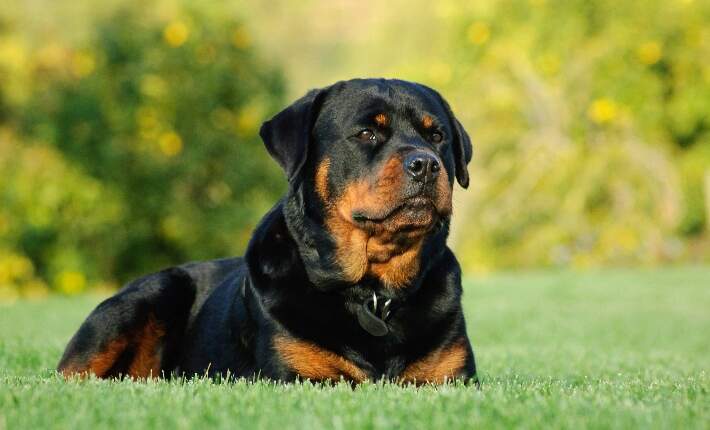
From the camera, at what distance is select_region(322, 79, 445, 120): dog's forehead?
15.6 ft

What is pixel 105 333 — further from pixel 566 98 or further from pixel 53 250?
pixel 566 98

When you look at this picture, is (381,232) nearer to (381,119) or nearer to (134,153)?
(381,119)

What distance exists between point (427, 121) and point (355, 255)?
2.68ft

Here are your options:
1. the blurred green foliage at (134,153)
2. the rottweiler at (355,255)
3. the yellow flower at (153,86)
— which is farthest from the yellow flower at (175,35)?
the rottweiler at (355,255)

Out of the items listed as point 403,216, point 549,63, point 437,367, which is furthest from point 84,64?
point 437,367

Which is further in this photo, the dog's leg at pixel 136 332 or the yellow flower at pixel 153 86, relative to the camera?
the yellow flower at pixel 153 86

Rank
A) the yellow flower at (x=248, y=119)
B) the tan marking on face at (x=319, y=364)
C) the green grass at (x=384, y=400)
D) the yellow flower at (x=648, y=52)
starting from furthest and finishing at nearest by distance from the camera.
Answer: the yellow flower at (x=648, y=52) → the yellow flower at (x=248, y=119) → the tan marking on face at (x=319, y=364) → the green grass at (x=384, y=400)

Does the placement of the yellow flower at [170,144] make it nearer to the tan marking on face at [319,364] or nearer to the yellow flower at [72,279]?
the yellow flower at [72,279]

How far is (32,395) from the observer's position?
3.56m

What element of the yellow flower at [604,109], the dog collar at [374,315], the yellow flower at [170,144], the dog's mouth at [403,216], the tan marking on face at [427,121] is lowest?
the yellow flower at [604,109]

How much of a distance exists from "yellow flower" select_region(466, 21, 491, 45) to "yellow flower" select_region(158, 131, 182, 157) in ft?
27.4

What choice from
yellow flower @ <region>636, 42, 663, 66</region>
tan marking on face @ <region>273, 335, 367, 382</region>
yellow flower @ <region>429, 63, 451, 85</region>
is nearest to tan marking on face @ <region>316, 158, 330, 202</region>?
tan marking on face @ <region>273, 335, 367, 382</region>

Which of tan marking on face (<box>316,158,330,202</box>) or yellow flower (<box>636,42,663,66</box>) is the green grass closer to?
tan marking on face (<box>316,158,330,202</box>)

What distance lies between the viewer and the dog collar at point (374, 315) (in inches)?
173
